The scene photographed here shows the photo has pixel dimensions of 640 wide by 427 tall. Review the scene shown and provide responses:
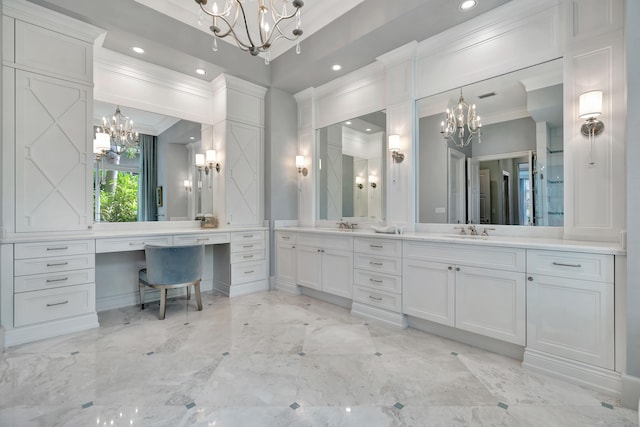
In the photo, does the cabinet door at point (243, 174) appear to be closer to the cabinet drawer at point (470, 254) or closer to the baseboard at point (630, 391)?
the cabinet drawer at point (470, 254)

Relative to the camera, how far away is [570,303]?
2.09 m

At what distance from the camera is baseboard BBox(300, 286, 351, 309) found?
3.75 m

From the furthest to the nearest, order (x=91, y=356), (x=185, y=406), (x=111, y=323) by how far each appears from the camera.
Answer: (x=111, y=323), (x=91, y=356), (x=185, y=406)

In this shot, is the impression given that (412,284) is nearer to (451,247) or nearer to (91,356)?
(451,247)

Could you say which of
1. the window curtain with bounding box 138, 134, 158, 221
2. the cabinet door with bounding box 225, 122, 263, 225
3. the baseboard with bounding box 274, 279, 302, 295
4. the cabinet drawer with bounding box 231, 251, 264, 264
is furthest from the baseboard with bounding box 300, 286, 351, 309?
the window curtain with bounding box 138, 134, 158, 221

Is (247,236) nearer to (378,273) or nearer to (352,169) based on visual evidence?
(352,169)

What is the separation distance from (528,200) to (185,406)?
3.14 metres

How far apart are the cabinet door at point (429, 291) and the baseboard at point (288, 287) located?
1727 millimetres

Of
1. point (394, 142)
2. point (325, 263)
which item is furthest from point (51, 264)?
point (394, 142)

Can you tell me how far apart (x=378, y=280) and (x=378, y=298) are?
19 cm

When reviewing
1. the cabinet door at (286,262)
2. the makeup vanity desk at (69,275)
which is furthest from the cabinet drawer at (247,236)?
the cabinet door at (286,262)

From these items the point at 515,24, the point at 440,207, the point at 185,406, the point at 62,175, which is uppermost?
the point at 515,24

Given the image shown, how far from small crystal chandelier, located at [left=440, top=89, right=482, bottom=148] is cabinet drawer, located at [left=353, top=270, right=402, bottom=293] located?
1.61m

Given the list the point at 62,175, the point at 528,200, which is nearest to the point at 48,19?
the point at 62,175
